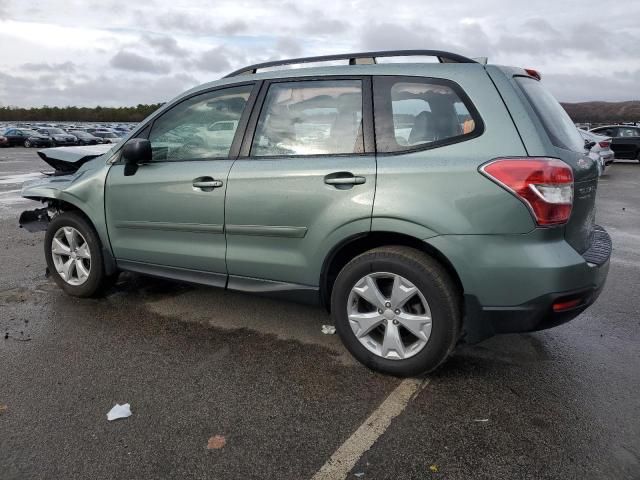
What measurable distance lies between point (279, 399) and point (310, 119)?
1714 millimetres

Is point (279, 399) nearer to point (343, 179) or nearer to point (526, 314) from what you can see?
point (343, 179)

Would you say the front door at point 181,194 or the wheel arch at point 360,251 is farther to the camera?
the front door at point 181,194

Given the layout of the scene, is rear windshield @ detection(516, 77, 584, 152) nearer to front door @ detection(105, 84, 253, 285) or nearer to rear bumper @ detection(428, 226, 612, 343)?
rear bumper @ detection(428, 226, 612, 343)

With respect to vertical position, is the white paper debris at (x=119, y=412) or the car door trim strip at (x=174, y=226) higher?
the car door trim strip at (x=174, y=226)

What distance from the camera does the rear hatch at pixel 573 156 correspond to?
284 centimetres

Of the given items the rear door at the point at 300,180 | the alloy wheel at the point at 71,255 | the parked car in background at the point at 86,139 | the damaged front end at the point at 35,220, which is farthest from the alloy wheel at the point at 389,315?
the parked car in background at the point at 86,139

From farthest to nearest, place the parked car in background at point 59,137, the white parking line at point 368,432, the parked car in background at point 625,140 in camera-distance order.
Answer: the parked car in background at point 59,137 < the parked car in background at point 625,140 < the white parking line at point 368,432

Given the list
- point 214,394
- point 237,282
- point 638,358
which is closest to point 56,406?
point 214,394

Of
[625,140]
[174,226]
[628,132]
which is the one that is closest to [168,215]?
[174,226]

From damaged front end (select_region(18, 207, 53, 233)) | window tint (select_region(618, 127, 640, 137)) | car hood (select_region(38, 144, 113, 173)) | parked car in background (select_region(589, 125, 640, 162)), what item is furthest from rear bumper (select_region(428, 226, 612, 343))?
window tint (select_region(618, 127, 640, 137))

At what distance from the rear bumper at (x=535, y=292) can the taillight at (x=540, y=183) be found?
0.17 metres

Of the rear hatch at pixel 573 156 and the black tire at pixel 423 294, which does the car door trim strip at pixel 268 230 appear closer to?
the black tire at pixel 423 294

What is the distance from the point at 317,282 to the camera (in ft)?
10.9

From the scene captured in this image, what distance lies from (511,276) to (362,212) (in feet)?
2.86
